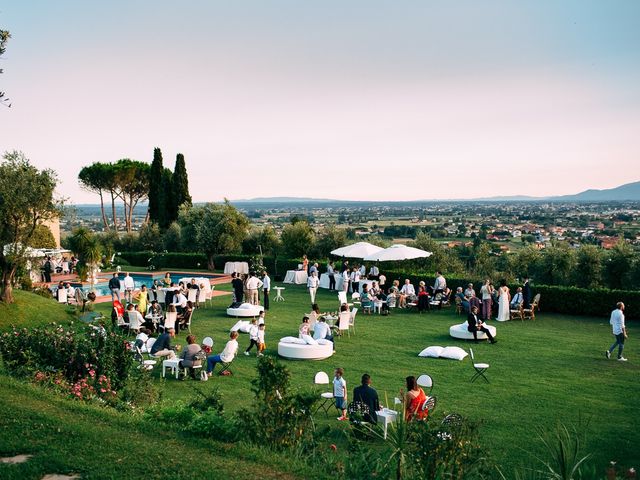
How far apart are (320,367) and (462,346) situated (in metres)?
4.79

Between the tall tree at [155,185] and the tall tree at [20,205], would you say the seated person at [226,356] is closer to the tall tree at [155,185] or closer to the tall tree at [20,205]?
the tall tree at [20,205]

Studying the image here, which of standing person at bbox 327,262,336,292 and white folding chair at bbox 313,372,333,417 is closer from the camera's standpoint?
white folding chair at bbox 313,372,333,417

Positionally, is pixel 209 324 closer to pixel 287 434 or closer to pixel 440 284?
pixel 440 284

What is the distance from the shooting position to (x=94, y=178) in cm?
7144

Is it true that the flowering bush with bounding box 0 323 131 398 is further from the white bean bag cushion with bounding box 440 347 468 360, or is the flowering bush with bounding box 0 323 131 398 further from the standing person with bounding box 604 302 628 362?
the standing person with bounding box 604 302 628 362

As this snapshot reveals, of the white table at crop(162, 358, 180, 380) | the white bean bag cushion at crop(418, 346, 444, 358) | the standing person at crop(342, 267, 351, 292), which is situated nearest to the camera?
the white table at crop(162, 358, 180, 380)

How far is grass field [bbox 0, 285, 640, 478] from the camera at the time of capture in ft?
32.3

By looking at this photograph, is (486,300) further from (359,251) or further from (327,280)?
(327,280)

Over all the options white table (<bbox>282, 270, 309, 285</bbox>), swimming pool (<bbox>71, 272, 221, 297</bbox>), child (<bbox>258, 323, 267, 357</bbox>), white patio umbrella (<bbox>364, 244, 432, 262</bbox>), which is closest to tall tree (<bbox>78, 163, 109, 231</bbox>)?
swimming pool (<bbox>71, 272, 221, 297</bbox>)

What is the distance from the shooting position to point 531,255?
3419cm

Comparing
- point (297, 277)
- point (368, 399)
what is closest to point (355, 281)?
point (297, 277)

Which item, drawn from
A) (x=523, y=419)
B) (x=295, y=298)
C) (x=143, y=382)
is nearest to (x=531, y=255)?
(x=295, y=298)

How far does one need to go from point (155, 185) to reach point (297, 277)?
2696 cm

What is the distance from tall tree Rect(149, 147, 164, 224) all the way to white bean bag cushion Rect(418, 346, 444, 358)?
40.3 meters
